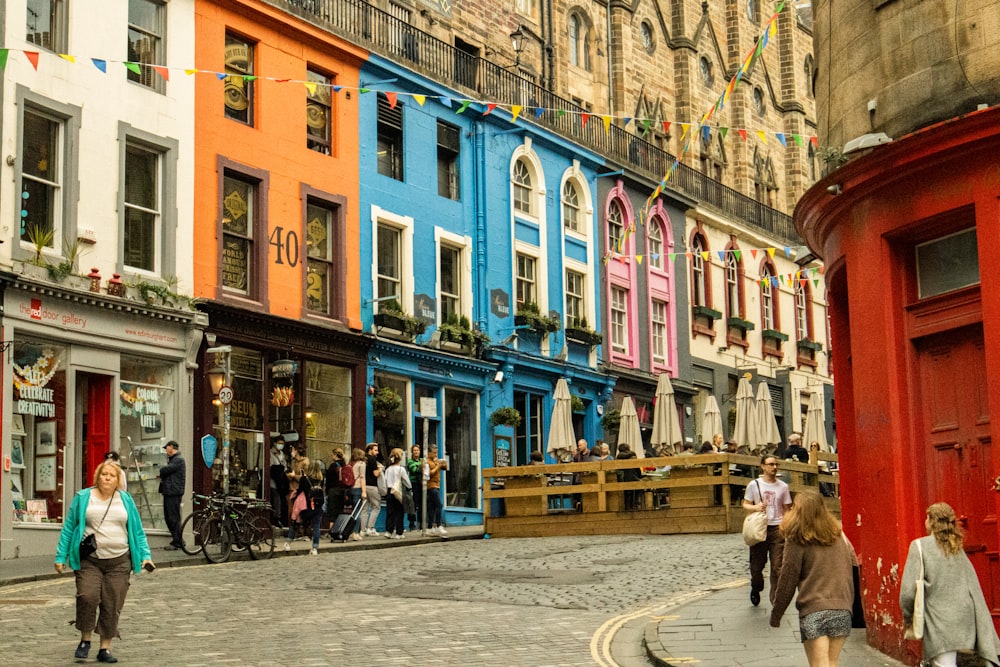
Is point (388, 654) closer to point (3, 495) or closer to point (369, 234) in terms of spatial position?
point (3, 495)

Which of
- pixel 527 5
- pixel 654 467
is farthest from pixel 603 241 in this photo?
pixel 654 467

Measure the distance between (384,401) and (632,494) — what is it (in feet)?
18.0

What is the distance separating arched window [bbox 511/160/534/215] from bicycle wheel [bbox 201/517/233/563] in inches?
615

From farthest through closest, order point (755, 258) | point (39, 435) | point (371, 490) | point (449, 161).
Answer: point (755, 258) → point (449, 161) → point (371, 490) → point (39, 435)

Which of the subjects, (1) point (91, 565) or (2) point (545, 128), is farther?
(2) point (545, 128)

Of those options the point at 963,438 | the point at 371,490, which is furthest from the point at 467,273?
the point at 963,438

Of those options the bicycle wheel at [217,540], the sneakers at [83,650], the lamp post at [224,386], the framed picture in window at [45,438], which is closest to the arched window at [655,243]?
the lamp post at [224,386]

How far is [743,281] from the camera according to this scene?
4591 cm

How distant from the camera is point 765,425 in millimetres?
32375

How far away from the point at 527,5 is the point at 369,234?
11465mm

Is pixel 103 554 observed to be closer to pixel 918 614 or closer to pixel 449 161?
pixel 918 614

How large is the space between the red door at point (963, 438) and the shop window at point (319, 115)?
18.4 metres

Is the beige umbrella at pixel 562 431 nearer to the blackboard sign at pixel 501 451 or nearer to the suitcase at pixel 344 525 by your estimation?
the blackboard sign at pixel 501 451

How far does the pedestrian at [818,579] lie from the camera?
11.0 metres
